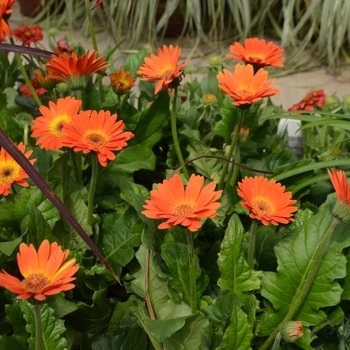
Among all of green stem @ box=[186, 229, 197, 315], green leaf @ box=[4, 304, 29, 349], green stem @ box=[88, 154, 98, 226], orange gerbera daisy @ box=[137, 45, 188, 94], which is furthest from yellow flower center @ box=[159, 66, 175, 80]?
green leaf @ box=[4, 304, 29, 349]

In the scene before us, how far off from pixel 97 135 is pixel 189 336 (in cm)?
31

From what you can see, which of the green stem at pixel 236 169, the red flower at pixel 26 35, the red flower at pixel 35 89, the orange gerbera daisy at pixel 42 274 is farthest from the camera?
the red flower at pixel 26 35

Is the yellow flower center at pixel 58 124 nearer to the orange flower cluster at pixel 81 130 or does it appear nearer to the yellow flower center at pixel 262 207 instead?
the orange flower cluster at pixel 81 130

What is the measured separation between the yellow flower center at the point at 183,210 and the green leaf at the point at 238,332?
0.15 m

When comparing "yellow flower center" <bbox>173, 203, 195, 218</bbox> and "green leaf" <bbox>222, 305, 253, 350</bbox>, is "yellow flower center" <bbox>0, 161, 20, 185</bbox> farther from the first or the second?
"green leaf" <bbox>222, 305, 253, 350</bbox>

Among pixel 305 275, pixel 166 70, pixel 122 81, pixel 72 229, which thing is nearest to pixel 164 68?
pixel 166 70

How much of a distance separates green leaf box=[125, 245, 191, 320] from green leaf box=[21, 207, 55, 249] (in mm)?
143

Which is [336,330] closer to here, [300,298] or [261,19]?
[300,298]

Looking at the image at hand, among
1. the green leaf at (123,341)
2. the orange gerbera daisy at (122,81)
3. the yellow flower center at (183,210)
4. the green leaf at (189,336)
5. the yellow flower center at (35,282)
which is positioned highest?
the orange gerbera daisy at (122,81)

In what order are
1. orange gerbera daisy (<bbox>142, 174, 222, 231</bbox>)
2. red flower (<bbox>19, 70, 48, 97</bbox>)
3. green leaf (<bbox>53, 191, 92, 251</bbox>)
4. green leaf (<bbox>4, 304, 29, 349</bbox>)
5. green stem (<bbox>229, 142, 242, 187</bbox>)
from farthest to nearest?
red flower (<bbox>19, 70, 48, 97</bbox>) → green stem (<bbox>229, 142, 242, 187</bbox>) → green leaf (<bbox>53, 191, 92, 251</bbox>) → green leaf (<bbox>4, 304, 29, 349</bbox>) → orange gerbera daisy (<bbox>142, 174, 222, 231</bbox>)

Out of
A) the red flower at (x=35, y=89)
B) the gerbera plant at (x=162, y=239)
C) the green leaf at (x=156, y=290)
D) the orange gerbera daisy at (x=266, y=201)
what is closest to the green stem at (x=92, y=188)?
the gerbera plant at (x=162, y=239)

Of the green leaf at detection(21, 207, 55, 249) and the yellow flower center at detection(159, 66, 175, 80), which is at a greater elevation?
the yellow flower center at detection(159, 66, 175, 80)

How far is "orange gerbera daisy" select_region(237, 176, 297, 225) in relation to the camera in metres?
0.80

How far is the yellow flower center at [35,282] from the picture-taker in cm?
59
